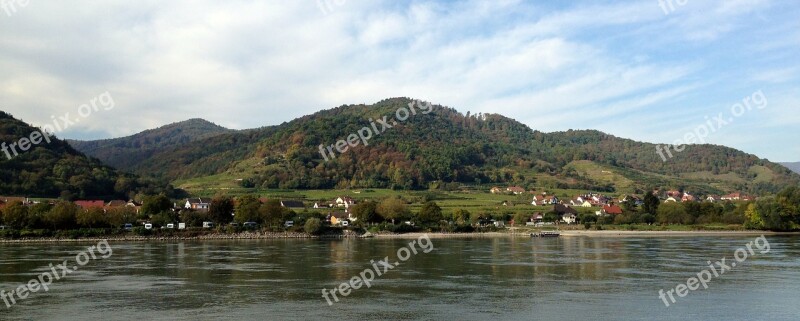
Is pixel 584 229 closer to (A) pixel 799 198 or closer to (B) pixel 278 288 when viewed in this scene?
(A) pixel 799 198

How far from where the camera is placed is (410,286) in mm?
29156

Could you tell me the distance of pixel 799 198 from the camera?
73.5 m

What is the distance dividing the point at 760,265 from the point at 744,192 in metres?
138

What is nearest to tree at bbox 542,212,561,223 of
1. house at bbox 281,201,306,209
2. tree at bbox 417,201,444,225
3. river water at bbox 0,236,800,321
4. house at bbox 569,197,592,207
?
tree at bbox 417,201,444,225

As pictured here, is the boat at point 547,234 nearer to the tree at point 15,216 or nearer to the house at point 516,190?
the house at point 516,190

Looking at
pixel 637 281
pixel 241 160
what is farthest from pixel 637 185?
pixel 637 281

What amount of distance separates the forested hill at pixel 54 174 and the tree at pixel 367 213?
4449cm

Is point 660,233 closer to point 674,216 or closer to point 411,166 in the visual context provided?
point 674,216

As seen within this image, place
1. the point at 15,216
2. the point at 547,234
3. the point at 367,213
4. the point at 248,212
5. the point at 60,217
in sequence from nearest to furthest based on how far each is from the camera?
the point at 15,216, the point at 60,217, the point at 547,234, the point at 248,212, the point at 367,213

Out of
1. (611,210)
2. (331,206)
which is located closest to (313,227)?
(331,206)

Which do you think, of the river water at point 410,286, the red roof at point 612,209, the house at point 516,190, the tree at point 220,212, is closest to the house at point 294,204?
the tree at point 220,212

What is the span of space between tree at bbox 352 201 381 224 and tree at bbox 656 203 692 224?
3488 centimetres

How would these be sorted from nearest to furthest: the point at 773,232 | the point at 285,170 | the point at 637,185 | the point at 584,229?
the point at 773,232, the point at 584,229, the point at 285,170, the point at 637,185

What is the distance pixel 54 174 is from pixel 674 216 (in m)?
89.0
